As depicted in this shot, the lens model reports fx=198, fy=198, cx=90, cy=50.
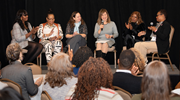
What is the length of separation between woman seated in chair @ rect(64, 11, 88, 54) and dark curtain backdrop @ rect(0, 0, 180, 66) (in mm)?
886

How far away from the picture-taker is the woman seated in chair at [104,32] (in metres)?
4.00

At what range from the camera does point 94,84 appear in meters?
1.25

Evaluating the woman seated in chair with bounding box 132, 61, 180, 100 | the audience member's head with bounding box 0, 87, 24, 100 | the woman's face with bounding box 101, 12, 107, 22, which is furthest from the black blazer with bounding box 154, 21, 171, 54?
the audience member's head with bounding box 0, 87, 24, 100

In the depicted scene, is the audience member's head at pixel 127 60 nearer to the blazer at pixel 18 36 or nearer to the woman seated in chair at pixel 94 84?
the woman seated in chair at pixel 94 84

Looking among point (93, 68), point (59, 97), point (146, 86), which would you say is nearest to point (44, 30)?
point (59, 97)

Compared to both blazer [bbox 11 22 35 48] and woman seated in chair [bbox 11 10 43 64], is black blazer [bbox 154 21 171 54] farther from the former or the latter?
blazer [bbox 11 22 35 48]

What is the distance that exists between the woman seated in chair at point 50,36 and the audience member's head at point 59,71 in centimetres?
226

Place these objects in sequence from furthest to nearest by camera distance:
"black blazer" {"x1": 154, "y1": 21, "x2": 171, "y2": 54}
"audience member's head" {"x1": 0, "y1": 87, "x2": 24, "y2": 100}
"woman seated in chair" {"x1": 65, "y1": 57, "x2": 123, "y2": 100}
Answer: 1. "black blazer" {"x1": 154, "y1": 21, "x2": 171, "y2": 54}
2. "woman seated in chair" {"x1": 65, "y1": 57, "x2": 123, "y2": 100}
3. "audience member's head" {"x1": 0, "y1": 87, "x2": 24, "y2": 100}

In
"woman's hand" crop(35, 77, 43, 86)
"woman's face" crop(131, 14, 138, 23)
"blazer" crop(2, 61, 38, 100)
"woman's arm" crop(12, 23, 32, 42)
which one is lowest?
"woman's hand" crop(35, 77, 43, 86)

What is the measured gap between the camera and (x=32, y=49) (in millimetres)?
3896

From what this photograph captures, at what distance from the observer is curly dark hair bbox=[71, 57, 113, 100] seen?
124 centimetres

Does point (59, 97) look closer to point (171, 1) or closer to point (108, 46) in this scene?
point (108, 46)

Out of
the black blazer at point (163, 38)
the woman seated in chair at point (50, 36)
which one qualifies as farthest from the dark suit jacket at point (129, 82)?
the woman seated in chair at point (50, 36)

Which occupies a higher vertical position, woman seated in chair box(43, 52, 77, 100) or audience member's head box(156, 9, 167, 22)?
audience member's head box(156, 9, 167, 22)
